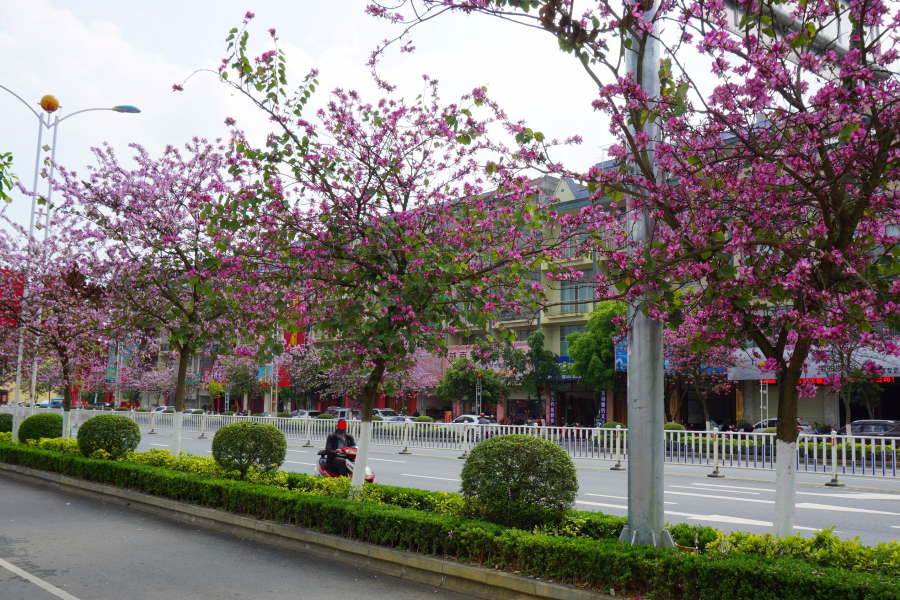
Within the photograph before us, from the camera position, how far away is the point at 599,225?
743 centimetres

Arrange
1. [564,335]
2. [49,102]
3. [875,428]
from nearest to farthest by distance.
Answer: [49,102] < [875,428] < [564,335]

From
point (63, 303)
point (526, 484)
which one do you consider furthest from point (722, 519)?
point (63, 303)

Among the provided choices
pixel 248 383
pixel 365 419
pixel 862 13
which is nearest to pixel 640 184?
pixel 862 13

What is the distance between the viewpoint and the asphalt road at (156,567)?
673 centimetres

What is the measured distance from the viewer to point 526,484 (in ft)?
24.5

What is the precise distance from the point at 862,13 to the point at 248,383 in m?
56.0

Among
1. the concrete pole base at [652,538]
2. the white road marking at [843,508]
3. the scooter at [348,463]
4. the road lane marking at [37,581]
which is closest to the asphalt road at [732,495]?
the white road marking at [843,508]

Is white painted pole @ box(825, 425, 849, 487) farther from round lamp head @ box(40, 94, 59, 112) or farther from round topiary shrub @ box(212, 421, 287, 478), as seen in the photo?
round lamp head @ box(40, 94, 59, 112)

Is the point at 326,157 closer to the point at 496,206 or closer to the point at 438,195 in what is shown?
the point at 438,195

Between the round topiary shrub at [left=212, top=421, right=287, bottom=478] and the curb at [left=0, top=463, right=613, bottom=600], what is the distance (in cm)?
103

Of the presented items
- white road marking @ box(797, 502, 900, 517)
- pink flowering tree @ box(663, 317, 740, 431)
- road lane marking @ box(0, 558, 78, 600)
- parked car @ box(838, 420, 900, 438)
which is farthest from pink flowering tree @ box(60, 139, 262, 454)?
parked car @ box(838, 420, 900, 438)

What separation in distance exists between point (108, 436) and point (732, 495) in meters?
12.6

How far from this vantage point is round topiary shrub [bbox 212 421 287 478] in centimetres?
1161

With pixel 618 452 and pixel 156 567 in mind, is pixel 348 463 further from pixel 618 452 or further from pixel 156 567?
pixel 618 452
